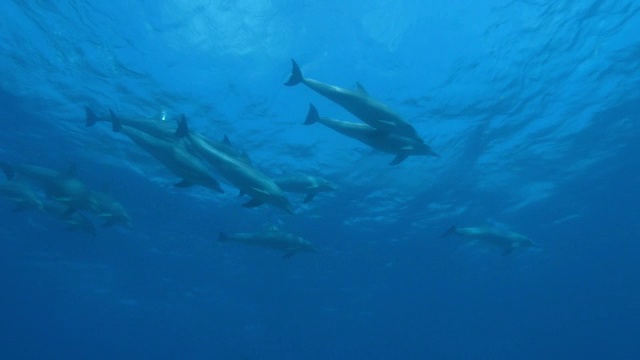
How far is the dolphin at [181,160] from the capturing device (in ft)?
25.9

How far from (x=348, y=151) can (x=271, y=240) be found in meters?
9.28

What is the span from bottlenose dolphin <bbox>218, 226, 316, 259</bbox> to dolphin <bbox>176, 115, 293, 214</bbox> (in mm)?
3775

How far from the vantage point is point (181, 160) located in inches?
314

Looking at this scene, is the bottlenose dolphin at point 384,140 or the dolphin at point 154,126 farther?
the dolphin at point 154,126

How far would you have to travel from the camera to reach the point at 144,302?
1997 inches

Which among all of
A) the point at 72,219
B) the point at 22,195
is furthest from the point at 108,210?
the point at 22,195

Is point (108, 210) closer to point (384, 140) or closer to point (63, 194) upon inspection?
point (63, 194)

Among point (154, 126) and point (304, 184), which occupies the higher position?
point (304, 184)

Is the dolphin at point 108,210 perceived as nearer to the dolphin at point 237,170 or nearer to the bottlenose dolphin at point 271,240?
the bottlenose dolphin at point 271,240

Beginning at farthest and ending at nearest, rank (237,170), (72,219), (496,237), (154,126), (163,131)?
(496,237)
(72,219)
(154,126)
(163,131)
(237,170)

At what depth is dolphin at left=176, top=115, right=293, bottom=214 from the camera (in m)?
7.70

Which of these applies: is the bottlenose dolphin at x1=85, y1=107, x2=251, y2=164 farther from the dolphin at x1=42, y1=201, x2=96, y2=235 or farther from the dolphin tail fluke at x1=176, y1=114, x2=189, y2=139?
the dolphin at x1=42, y1=201, x2=96, y2=235

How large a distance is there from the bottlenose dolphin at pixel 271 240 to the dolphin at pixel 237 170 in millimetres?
3775

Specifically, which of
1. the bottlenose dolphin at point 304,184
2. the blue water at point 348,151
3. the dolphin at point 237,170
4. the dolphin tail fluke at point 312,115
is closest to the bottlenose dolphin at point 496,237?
the blue water at point 348,151
